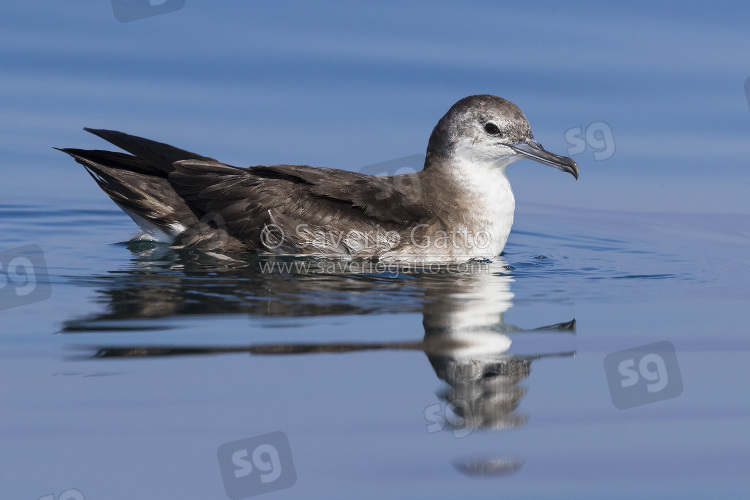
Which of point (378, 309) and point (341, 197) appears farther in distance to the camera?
point (341, 197)

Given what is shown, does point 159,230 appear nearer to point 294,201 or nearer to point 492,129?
point 294,201

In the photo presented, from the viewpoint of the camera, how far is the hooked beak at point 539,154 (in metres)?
8.16

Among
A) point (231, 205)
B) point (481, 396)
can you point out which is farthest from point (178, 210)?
point (481, 396)

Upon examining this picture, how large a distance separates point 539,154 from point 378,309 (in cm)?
264

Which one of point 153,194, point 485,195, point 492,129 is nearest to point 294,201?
point 153,194

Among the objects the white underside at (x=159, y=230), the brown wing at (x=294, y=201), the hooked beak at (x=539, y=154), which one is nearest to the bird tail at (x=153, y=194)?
the white underside at (x=159, y=230)

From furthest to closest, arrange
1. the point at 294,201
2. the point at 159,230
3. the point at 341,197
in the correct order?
the point at 159,230 < the point at 294,201 < the point at 341,197

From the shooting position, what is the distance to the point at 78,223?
34.2 feet

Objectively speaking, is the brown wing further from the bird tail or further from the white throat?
the white throat

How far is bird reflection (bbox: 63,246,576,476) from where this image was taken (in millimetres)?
4773

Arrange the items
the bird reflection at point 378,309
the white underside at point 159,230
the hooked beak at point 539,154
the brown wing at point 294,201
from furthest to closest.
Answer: the white underside at point 159,230, the hooked beak at point 539,154, the brown wing at point 294,201, the bird reflection at point 378,309

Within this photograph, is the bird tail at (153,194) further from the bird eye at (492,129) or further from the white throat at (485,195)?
the bird eye at (492,129)

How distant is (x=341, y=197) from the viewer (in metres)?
7.88

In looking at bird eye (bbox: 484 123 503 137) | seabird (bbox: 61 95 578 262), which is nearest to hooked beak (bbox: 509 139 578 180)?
seabird (bbox: 61 95 578 262)
